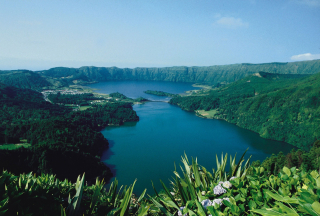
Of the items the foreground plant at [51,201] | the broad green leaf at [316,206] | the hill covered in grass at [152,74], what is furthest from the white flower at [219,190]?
the hill covered in grass at [152,74]

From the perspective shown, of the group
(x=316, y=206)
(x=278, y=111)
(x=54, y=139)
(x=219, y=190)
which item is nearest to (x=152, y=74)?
(x=278, y=111)

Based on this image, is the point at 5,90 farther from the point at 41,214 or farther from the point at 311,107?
the point at 311,107

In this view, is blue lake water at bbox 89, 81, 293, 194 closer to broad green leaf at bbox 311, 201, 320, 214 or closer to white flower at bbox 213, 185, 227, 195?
white flower at bbox 213, 185, 227, 195

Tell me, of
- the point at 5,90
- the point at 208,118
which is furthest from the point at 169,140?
the point at 5,90

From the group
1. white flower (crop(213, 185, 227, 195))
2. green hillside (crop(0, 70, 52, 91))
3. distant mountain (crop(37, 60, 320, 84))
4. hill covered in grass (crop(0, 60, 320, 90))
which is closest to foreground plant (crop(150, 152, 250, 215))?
white flower (crop(213, 185, 227, 195))

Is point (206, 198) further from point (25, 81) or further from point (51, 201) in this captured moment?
point (25, 81)

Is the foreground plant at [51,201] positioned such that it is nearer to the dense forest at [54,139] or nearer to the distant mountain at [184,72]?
the dense forest at [54,139]

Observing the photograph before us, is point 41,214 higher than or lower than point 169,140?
higher
